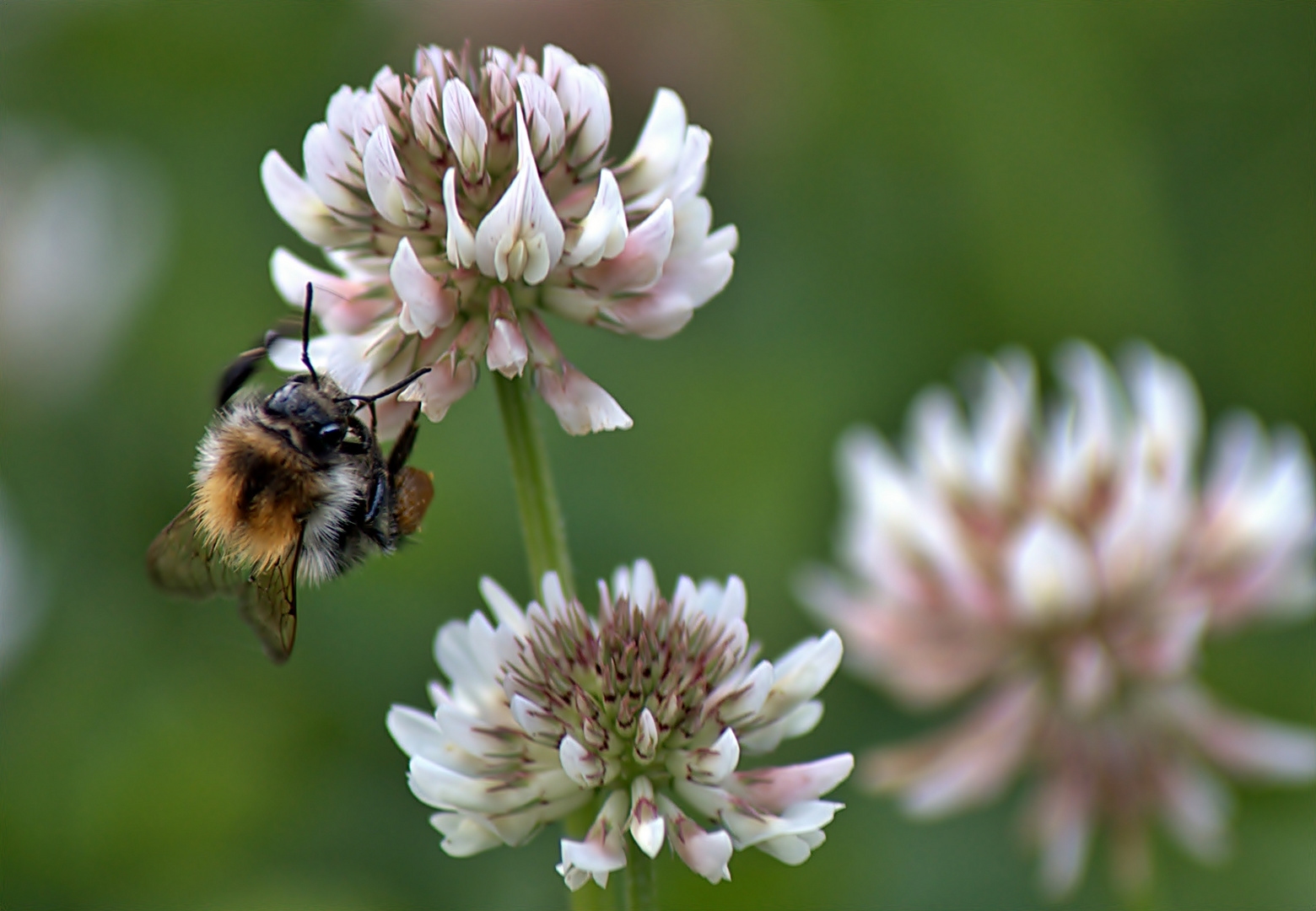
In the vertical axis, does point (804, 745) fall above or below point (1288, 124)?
below

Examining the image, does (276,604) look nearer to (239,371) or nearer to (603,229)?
(239,371)

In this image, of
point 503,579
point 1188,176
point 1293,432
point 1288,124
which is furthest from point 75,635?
point 1288,124

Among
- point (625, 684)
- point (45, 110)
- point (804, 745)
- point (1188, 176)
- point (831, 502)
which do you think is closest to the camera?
point (625, 684)

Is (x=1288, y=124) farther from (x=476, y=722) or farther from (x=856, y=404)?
(x=476, y=722)

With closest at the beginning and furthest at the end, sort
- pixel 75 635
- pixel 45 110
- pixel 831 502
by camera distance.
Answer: pixel 75 635, pixel 831 502, pixel 45 110

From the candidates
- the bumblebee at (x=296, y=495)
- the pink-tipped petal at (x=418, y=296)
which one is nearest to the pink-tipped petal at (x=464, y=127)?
the pink-tipped petal at (x=418, y=296)

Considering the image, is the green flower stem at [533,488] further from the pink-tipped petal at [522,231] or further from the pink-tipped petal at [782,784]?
the pink-tipped petal at [782,784]

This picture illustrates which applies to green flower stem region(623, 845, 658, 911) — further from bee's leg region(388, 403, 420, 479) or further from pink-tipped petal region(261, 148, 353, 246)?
pink-tipped petal region(261, 148, 353, 246)

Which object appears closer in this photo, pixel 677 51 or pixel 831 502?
pixel 831 502

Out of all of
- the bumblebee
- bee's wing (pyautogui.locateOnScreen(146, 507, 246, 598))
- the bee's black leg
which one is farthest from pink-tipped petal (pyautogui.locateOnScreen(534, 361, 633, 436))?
bee's wing (pyautogui.locateOnScreen(146, 507, 246, 598))
